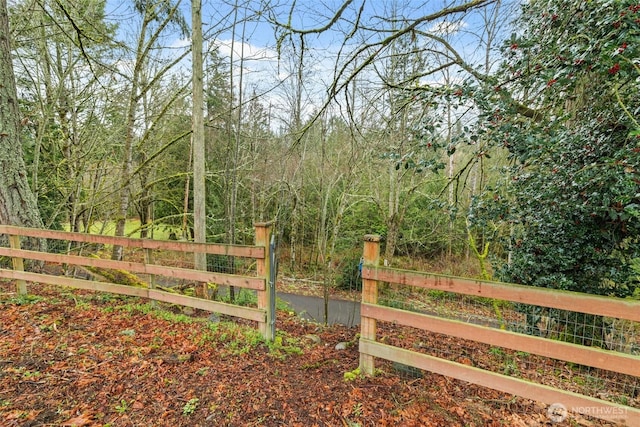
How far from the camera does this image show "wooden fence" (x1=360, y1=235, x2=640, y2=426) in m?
1.65

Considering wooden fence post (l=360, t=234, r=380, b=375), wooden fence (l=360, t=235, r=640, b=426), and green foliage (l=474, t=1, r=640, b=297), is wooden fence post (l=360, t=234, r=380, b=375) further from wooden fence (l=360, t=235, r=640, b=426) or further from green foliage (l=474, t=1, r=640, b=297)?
green foliage (l=474, t=1, r=640, b=297)

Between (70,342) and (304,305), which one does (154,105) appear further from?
(304,305)

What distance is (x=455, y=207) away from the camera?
3.38 m

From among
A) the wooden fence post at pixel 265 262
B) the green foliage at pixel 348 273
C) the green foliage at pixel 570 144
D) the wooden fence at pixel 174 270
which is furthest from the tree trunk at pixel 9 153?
the green foliage at pixel 348 273

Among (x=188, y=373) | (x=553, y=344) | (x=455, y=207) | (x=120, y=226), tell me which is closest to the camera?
(x=553, y=344)

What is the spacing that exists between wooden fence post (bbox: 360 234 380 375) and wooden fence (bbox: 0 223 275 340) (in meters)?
1.02

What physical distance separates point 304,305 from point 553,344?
8328mm

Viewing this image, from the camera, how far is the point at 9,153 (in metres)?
4.09

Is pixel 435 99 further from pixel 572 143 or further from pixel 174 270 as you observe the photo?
pixel 174 270

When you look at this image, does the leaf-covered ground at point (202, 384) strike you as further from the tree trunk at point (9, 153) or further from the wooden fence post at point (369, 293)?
the tree trunk at point (9, 153)

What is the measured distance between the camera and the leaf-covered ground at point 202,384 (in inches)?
78.0

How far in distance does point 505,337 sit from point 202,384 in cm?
222

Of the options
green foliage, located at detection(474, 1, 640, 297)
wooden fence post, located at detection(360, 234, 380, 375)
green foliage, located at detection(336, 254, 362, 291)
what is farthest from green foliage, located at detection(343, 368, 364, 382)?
green foliage, located at detection(336, 254, 362, 291)

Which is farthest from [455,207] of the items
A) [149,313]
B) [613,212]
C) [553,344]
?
[149,313]
